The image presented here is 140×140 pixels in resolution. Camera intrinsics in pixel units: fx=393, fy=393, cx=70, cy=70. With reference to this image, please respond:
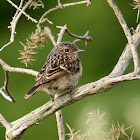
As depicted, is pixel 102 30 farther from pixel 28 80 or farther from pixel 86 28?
pixel 28 80

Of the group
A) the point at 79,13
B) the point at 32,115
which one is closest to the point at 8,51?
the point at 79,13

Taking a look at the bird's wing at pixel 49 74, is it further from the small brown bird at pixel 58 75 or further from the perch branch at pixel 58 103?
the perch branch at pixel 58 103

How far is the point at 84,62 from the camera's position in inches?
246

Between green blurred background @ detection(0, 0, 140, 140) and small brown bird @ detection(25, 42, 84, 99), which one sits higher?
small brown bird @ detection(25, 42, 84, 99)

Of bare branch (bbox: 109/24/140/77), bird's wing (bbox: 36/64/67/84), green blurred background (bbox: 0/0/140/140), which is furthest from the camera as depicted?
green blurred background (bbox: 0/0/140/140)

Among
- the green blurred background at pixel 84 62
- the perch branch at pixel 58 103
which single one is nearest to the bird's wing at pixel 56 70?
the perch branch at pixel 58 103

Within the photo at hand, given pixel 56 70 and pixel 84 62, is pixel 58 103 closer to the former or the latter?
pixel 56 70

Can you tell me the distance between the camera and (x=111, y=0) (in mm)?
3268

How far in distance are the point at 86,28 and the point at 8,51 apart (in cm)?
138

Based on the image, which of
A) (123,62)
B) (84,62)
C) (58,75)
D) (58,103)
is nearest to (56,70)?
(58,75)

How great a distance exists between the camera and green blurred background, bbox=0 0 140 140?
5754 millimetres

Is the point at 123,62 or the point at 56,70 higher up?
the point at 56,70

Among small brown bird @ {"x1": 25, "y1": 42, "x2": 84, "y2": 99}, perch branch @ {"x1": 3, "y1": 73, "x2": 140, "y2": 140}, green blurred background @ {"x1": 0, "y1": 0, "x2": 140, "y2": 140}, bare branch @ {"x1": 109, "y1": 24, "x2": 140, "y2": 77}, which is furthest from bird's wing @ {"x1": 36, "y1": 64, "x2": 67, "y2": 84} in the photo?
green blurred background @ {"x1": 0, "y1": 0, "x2": 140, "y2": 140}

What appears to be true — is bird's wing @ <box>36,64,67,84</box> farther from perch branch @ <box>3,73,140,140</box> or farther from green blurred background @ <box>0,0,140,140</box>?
green blurred background @ <box>0,0,140,140</box>
